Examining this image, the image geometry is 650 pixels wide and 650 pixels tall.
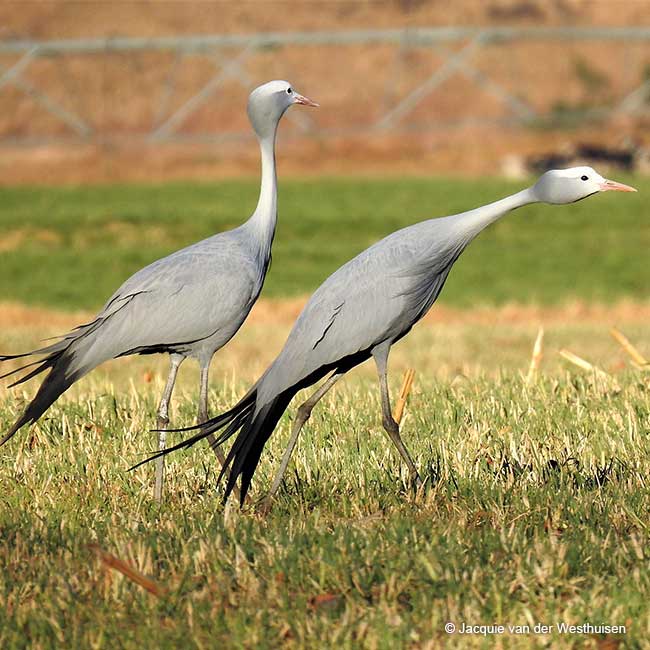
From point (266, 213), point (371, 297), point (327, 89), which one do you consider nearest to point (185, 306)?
point (266, 213)

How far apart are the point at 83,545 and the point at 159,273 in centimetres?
140

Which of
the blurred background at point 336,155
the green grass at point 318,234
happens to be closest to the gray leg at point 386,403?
the blurred background at point 336,155

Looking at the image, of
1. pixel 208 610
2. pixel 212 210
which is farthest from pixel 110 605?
pixel 212 210

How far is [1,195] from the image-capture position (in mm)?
31391

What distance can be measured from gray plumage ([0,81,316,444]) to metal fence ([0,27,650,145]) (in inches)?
721

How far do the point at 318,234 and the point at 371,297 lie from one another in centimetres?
2092

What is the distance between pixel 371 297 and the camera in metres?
5.14

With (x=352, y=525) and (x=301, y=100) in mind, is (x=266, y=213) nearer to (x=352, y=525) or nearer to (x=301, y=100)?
(x=301, y=100)

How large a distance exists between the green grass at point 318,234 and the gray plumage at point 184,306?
40.6ft

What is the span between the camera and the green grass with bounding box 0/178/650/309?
783 inches

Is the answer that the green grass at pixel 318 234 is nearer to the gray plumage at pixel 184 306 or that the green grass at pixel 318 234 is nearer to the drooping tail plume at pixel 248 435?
the gray plumage at pixel 184 306

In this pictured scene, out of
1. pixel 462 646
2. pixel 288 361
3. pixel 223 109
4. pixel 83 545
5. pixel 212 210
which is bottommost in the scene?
pixel 462 646

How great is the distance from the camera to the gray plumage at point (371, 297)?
509 cm

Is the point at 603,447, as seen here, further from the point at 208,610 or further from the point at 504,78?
the point at 504,78
